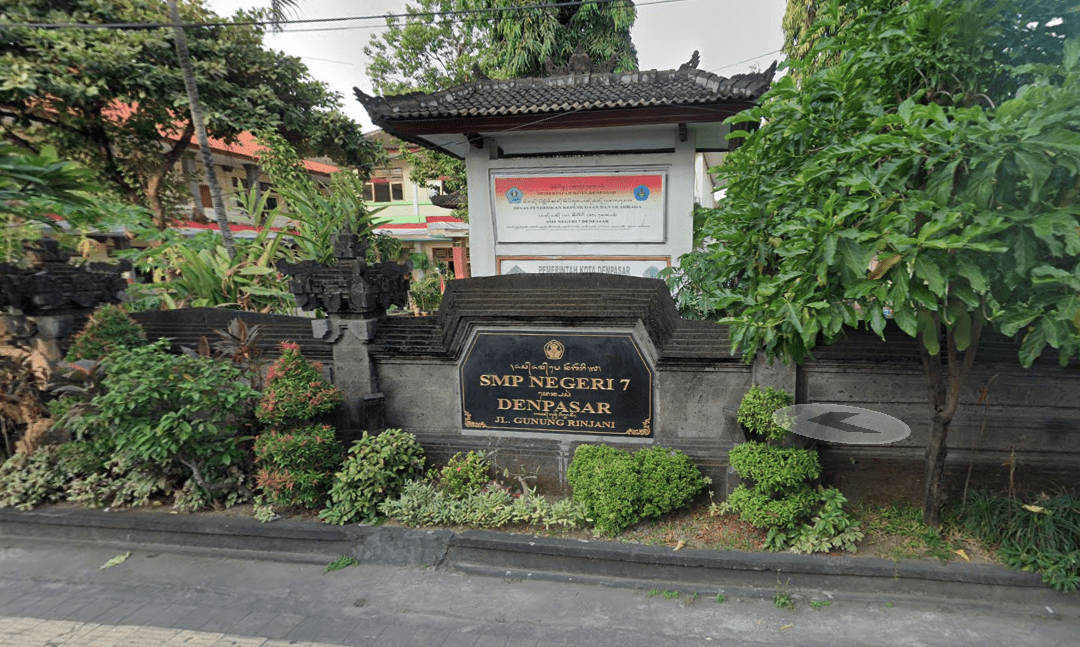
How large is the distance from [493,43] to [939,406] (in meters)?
13.5

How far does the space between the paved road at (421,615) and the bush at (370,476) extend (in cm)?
51

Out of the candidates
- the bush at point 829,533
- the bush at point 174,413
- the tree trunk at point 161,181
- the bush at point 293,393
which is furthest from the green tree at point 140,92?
the bush at point 829,533

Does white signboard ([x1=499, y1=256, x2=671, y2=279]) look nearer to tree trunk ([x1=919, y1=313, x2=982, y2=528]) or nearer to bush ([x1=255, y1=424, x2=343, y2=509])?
bush ([x1=255, y1=424, x2=343, y2=509])

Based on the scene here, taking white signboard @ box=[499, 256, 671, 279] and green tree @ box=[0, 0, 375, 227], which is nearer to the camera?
white signboard @ box=[499, 256, 671, 279]

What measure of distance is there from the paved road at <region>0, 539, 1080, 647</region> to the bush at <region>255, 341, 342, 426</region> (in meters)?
1.38

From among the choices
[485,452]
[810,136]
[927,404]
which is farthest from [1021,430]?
[485,452]

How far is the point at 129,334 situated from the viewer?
19.5 ft

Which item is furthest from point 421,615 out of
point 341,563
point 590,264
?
point 590,264

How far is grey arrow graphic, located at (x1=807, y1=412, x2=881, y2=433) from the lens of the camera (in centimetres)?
466

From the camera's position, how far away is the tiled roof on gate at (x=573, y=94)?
6.93m

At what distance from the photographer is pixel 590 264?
885 centimetres

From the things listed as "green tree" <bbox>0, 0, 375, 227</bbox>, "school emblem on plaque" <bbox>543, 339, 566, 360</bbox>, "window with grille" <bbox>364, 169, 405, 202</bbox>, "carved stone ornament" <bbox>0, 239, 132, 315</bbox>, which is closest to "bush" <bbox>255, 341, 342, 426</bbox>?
"school emblem on plaque" <bbox>543, 339, 566, 360</bbox>

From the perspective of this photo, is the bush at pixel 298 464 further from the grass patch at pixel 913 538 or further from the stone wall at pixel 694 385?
the grass patch at pixel 913 538

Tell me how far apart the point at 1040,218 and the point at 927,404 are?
8.22ft
